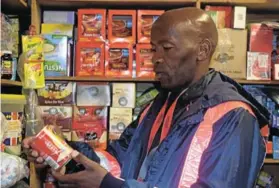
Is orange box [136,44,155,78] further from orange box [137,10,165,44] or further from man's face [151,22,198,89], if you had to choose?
man's face [151,22,198,89]

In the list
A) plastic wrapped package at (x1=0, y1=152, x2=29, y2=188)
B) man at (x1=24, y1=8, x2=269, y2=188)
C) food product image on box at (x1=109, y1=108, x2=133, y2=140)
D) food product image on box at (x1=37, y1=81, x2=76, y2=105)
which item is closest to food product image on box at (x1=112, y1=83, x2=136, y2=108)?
food product image on box at (x1=109, y1=108, x2=133, y2=140)

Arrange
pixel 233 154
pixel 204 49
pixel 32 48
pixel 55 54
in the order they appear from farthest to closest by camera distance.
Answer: pixel 55 54, pixel 32 48, pixel 204 49, pixel 233 154

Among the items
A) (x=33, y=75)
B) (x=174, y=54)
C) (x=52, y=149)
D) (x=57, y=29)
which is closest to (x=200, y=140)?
(x=174, y=54)

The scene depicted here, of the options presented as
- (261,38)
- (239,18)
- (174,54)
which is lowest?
(174,54)

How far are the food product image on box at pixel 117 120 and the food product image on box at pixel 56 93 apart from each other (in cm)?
25

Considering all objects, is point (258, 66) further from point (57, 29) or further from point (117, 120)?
point (57, 29)

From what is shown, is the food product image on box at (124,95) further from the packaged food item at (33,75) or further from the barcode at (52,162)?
the barcode at (52,162)

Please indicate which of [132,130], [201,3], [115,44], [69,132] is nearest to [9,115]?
[132,130]

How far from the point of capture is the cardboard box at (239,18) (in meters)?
2.38

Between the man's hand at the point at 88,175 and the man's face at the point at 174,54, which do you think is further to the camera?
the man's face at the point at 174,54

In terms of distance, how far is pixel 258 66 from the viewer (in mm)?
2391

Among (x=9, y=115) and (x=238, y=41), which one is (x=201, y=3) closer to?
(x=238, y=41)

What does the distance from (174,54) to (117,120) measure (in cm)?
105

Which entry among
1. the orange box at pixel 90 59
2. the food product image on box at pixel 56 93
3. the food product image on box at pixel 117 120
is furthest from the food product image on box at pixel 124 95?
the food product image on box at pixel 56 93
